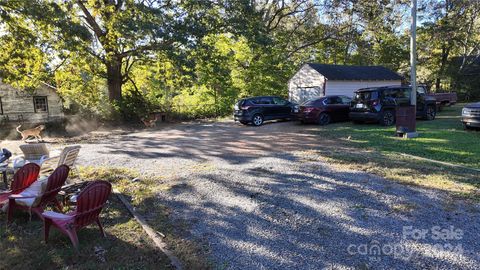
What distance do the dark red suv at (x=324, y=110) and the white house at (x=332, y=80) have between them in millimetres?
4315

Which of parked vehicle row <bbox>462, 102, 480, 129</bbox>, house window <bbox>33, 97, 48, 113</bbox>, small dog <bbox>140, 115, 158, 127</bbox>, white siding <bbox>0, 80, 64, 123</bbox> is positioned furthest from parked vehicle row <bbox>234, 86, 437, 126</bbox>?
house window <bbox>33, 97, 48, 113</bbox>

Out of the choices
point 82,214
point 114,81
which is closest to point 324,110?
point 82,214

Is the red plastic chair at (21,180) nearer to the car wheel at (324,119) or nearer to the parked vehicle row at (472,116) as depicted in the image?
the car wheel at (324,119)

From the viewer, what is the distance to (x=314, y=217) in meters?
4.27

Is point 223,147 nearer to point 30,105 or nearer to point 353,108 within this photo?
point 353,108

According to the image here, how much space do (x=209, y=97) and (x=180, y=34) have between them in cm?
928

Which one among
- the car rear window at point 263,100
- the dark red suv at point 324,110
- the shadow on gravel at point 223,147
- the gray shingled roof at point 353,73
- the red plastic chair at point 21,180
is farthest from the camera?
the gray shingled roof at point 353,73

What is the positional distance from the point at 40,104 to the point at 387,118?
24.6 metres

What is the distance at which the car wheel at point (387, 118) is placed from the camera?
12.7 meters

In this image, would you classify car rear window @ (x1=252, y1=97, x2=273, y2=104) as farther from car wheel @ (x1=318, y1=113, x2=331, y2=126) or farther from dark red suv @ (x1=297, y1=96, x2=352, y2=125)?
car wheel @ (x1=318, y1=113, x2=331, y2=126)

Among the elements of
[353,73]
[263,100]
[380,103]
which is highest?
[353,73]

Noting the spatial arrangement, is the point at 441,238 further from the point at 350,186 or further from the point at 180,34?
the point at 180,34

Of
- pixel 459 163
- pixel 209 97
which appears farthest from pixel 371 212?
pixel 209 97

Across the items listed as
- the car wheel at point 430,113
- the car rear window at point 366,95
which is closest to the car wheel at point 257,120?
the car rear window at point 366,95
